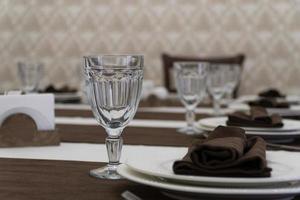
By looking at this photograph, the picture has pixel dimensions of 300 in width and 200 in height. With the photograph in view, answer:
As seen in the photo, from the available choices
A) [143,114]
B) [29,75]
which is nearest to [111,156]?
[143,114]

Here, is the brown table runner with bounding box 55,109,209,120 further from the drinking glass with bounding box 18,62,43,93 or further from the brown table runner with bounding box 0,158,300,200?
the brown table runner with bounding box 0,158,300,200

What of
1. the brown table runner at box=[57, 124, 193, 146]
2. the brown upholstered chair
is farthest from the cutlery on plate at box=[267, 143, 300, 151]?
the brown upholstered chair

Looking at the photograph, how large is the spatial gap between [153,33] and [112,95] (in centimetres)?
279

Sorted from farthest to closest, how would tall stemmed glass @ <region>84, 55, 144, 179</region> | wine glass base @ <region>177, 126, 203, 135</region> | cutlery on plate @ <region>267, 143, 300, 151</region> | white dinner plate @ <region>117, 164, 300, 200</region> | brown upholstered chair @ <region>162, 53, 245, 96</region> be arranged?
brown upholstered chair @ <region>162, 53, 245, 96</region> < wine glass base @ <region>177, 126, 203, 135</region> < cutlery on plate @ <region>267, 143, 300, 151</region> < tall stemmed glass @ <region>84, 55, 144, 179</region> < white dinner plate @ <region>117, 164, 300, 200</region>

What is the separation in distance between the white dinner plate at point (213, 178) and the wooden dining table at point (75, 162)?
0.11ft

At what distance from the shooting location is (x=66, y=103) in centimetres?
218

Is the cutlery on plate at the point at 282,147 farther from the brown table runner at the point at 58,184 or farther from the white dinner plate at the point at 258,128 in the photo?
the brown table runner at the point at 58,184

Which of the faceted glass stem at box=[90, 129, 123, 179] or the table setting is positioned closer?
the table setting

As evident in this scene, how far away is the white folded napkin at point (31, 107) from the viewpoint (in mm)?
1147

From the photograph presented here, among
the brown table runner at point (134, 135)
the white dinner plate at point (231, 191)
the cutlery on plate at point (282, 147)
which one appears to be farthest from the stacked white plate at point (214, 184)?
the brown table runner at point (134, 135)

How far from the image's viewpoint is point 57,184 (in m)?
0.80

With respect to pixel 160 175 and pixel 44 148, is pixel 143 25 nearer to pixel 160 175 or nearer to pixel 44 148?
pixel 44 148

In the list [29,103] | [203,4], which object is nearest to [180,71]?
[29,103]

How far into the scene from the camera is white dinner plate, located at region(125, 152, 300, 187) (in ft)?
2.20
